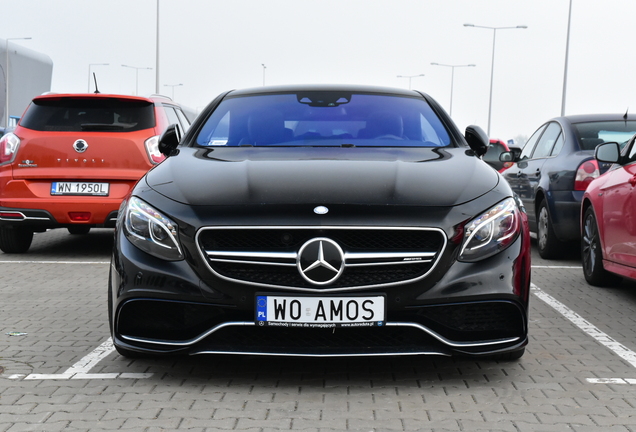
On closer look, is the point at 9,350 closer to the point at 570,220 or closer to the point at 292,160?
the point at 292,160

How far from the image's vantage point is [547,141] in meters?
10.1

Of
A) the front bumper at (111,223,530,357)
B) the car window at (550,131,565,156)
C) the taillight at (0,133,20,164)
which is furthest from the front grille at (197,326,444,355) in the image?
the car window at (550,131,565,156)

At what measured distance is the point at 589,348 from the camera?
16.7ft

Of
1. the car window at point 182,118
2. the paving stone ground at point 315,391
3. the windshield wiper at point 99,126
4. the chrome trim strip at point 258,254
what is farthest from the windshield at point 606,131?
the chrome trim strip at point 258,254

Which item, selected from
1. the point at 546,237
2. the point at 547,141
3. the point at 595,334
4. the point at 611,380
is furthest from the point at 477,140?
the point at 547,141

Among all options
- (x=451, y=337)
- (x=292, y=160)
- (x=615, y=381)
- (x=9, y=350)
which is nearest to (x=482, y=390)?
(x=451, y=337)

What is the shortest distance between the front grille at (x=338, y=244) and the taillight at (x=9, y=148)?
562cm

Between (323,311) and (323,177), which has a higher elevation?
(323,177)

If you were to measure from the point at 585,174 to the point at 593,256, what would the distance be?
1.37 m

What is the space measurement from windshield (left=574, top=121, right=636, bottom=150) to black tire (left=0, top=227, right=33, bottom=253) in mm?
5837

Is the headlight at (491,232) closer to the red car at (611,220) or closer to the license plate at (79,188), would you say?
the red car at (611,220)

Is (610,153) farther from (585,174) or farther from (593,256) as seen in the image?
(585,174)

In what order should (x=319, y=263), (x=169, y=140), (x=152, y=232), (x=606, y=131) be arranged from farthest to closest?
(x=606, y=131) → (x=169, y=140) → (x=152, y=232) → (x=319, y=263)

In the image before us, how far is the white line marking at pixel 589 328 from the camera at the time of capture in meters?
4.97
